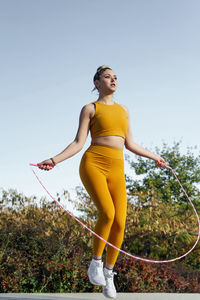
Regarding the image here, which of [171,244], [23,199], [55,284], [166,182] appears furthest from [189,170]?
[55,284]

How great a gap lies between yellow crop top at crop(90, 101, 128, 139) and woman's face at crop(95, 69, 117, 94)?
0.61 ft

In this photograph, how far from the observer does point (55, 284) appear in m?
7.26

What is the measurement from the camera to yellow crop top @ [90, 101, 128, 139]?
438 centimetres

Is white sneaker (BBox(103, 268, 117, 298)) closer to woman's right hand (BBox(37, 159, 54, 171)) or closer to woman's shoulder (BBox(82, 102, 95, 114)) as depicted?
woman's right hand (BBox(37, 159, 54, 171))

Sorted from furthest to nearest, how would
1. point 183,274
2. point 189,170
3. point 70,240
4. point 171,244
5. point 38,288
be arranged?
1. point 189,170
2. point 171,244
3. point 183,274
4. point 70,240
5. point 38,288

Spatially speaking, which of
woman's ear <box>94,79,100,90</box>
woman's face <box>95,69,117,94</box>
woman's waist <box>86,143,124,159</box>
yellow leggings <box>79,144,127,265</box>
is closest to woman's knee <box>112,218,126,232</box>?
yellow leggings <box>79,144,127,265</box>

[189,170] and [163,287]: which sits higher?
[189,170]

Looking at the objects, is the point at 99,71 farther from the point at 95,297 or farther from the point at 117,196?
the point at 95,297

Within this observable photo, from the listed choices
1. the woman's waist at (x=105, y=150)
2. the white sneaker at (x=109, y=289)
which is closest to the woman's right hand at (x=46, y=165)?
the woman's waist at (x=105, y=150)

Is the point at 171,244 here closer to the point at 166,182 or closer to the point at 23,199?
the point at 23,199

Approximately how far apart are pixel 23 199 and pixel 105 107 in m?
5.52

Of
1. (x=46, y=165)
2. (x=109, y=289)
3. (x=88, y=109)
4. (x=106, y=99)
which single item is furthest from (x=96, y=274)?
(x=106, y=99)

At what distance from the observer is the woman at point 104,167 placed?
418 centimetres

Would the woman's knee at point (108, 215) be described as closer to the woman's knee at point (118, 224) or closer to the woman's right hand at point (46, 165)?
the woman's knee at point (118, 224)
